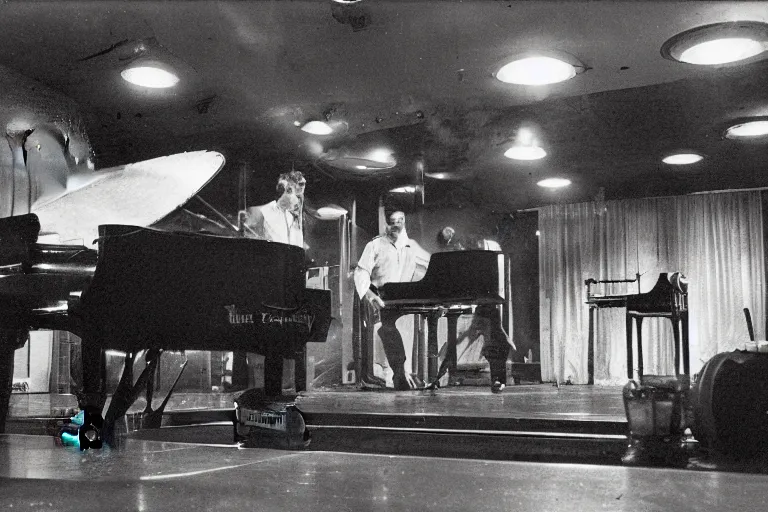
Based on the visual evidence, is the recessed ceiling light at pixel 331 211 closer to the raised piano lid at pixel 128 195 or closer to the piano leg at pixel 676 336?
the raised piano lid at pixel 128 195

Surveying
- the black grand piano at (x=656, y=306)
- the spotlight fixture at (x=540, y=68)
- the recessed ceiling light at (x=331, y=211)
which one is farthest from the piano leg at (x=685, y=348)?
the recessed ceiling light at (x=331, y=211)

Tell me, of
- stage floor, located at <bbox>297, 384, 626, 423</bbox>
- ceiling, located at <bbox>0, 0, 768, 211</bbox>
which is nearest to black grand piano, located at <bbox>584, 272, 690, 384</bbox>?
stage floor, located at <bbox>297, 384, 626, 423</bbox>

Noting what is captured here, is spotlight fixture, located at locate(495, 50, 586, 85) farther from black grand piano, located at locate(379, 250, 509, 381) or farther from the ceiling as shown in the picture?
black grand piano, located at locate(379, 250, 509, 381)

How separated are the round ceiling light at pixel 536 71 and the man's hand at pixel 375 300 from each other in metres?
0.71

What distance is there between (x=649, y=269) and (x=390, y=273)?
0.70 m

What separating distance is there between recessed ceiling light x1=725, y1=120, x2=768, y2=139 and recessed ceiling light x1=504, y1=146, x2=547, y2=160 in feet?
1.44

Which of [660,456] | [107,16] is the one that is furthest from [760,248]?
[107,16]

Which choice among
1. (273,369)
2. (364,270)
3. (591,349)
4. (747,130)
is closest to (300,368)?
(273,369)

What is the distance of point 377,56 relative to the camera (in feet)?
5.26

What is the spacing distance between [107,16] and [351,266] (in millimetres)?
898

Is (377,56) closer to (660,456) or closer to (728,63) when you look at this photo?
(728,63)

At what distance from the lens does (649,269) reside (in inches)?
64.7

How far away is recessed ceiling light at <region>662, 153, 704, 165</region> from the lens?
5.10ft

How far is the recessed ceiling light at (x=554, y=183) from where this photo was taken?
1699 millimetres
